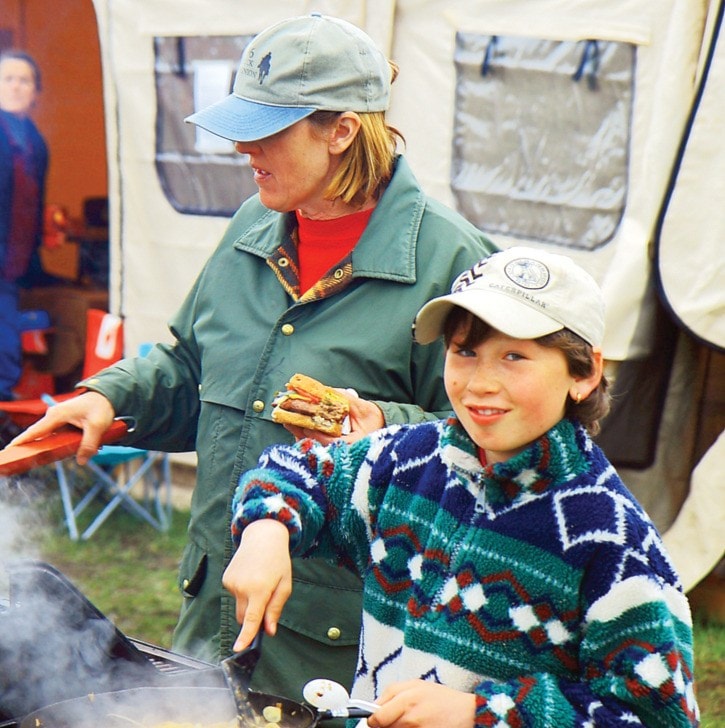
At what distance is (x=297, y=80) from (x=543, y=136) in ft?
8.19

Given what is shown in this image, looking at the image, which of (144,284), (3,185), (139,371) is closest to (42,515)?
(144,284)

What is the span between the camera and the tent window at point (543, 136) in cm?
427

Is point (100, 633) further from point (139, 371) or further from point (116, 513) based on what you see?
point (116, 513)

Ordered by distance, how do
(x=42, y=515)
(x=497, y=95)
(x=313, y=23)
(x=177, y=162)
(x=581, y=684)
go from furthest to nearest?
(x=42, y=515), (x=177, y=162), (x=497, y=95), (x=313, y=23), (x=581, y=684)

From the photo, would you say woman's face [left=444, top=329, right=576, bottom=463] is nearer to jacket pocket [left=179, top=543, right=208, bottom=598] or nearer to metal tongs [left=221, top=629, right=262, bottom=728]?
metal tongs [left=221, top=629, right=262, bottom=728]

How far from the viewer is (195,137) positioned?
545 centimetres

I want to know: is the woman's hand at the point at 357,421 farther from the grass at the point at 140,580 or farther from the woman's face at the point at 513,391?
the grass at the point at 140,580

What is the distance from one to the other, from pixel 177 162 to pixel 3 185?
1.49 metres

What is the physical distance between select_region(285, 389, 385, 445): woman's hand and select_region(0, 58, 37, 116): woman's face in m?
5.29

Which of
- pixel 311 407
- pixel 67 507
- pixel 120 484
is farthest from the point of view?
pixel 120 484

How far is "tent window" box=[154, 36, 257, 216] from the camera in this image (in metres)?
5.32

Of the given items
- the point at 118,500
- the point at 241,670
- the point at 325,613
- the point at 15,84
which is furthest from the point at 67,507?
the point at 241,670

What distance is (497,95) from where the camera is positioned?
4.51 metres

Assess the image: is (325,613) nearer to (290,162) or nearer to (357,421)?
(357,421)
